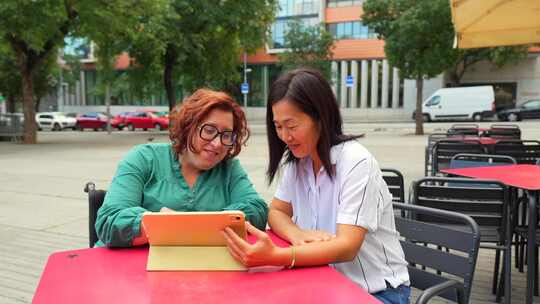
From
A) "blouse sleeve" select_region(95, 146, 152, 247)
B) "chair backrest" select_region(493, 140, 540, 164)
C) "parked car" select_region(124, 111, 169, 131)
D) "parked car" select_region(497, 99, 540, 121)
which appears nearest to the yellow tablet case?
"blouse sleeve" select_region(95, 146, 152, 247)

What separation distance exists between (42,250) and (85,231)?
71 cm

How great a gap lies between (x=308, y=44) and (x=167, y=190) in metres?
39.9

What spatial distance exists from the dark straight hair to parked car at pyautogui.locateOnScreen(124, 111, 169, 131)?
31387mm

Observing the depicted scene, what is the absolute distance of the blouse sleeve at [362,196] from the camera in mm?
1810

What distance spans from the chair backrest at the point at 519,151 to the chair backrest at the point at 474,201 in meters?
2.99

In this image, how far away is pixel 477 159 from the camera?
211 inches

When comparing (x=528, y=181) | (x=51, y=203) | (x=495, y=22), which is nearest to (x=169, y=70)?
(x=51, y=203)

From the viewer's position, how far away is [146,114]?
33.4 meters

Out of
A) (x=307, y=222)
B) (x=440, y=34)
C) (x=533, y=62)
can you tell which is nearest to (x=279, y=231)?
(x=307, y=222)

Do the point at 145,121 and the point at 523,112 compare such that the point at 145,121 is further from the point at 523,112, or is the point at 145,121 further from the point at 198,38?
the point at 523,112

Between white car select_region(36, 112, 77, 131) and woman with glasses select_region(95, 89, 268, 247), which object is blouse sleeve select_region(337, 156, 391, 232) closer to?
woman with glasses select_region(95, 89, 268, 247)

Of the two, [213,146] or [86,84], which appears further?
[86,84]

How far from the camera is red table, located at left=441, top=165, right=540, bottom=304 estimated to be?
3.18 m

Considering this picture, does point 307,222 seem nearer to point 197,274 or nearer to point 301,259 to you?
point 301,259
